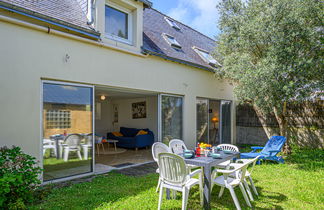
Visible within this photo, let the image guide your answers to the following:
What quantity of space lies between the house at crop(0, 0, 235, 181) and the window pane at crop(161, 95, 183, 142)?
37 mm

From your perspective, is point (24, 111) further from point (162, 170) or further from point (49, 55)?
point (162, 170)

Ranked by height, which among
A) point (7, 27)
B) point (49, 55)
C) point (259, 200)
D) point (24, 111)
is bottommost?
point (259, 200)

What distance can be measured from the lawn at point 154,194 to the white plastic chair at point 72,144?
0.85 metres

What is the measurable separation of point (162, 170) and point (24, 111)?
10.4 ft

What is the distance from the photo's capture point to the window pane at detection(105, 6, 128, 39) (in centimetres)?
645

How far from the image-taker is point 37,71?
16.0 feet

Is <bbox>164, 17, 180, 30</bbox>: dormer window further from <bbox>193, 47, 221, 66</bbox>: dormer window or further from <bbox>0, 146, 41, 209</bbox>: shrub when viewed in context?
<bbox>0, 146, 41, 209</bbox>: shrub

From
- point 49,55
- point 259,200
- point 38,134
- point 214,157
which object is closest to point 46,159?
point 38,134

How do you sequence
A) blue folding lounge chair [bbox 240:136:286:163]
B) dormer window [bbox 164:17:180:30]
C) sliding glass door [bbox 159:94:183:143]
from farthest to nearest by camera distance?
dormer window [bbox 164:17:180:30] → sliding glass door [bbox 159:94:183:143] → blue folding lounge chair [bbox 240:136:286:163]

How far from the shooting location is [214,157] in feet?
14.3

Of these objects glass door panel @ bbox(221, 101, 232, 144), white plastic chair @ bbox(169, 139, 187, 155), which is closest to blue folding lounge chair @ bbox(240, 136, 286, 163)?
white plastic chair @ bbox(169, 139, 187, 155)

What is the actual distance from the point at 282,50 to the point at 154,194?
5567 millimetres

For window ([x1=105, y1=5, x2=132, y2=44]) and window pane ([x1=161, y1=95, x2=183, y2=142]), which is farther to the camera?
window pane ([x1=161, y1=95, x2=183, y2=142])

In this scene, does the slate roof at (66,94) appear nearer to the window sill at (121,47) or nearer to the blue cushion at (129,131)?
the window sill at (121,47)
